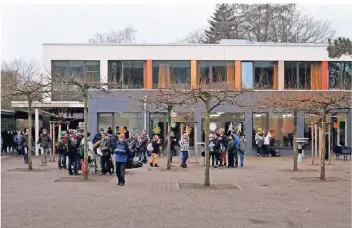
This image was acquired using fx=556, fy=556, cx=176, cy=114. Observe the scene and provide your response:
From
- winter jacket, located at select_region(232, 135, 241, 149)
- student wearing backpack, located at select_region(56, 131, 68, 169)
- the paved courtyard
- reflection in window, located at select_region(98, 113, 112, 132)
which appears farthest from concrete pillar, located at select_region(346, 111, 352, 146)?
student wearing backpack, located at select_region(56, 131, 68, 169)

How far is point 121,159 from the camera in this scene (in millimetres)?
16656

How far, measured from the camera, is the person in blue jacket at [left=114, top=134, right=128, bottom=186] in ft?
53.9

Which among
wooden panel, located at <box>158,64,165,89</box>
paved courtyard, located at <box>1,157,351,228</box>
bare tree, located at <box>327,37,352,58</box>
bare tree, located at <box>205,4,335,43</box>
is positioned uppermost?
bare tree, located at <box>205,4,335,43</box>

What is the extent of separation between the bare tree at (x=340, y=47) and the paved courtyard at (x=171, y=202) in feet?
14.8

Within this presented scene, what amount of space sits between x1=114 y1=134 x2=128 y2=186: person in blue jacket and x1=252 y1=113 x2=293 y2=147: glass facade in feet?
70.1

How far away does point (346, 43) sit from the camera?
20.0 m

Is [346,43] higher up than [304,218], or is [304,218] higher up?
[346,43]

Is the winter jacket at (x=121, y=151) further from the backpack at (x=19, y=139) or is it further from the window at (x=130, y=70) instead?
the window at (x=130, y=70)

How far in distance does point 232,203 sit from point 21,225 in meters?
5.01

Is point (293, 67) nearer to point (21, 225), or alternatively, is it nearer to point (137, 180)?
point (137, 180)

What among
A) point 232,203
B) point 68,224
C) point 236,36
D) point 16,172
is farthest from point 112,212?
point 236,36

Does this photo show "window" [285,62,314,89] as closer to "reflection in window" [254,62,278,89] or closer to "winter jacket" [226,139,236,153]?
"reflection in window" [254,62,278,89]

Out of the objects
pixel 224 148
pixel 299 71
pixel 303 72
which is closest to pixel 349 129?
pixel 303 72

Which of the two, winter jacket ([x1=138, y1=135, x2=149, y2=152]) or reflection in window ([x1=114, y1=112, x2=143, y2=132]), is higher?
reflection in window ([x1=114, y1=112, x2=143, y2=132])
